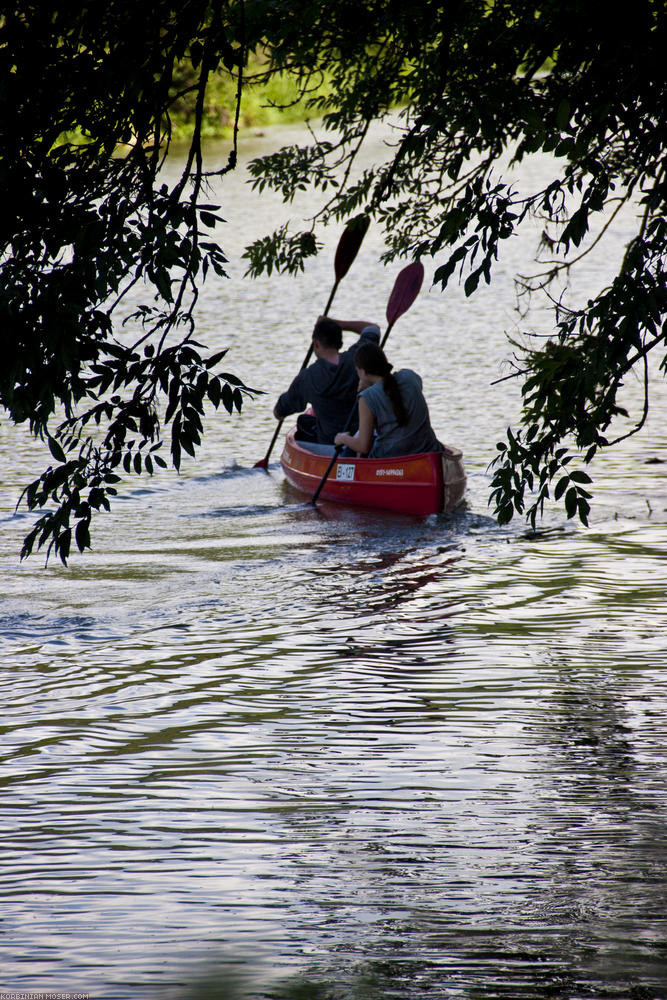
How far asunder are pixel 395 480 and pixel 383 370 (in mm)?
889

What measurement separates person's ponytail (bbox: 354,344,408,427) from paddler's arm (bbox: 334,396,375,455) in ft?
0.71

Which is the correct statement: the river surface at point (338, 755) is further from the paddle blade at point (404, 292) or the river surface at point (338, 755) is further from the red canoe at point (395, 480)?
the paddle blade at point (404, 292)

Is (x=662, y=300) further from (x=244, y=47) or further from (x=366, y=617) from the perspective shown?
(x=366, y=617)

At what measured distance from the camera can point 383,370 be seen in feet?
29.2

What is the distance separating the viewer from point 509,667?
5.94 metres

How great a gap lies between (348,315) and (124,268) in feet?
52.3

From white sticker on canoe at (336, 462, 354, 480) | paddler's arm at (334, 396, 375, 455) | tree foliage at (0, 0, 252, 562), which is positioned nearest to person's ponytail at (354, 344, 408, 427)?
paddler's arm at (334, 396, 375, 455)

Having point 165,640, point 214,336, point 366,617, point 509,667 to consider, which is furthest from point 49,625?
point 214,336

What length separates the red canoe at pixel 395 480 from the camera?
912 cm

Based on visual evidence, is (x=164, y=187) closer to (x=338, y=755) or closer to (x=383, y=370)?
(x=338, y=755)

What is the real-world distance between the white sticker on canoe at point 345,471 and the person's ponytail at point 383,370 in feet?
2.47

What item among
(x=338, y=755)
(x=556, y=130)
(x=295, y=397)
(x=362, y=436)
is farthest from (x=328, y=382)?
(x=556, y=130)

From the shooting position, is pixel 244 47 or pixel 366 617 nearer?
pixel 244 47

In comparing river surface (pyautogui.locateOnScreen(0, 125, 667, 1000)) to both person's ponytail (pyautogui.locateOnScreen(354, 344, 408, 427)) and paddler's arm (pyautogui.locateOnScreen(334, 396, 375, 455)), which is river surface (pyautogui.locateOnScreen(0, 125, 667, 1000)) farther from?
person's ponytail (pyautogui.locateOnScreen(354, 344, 408, 427))
